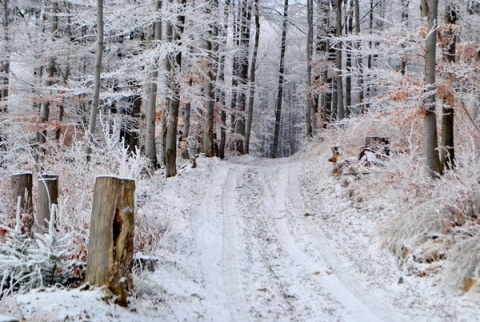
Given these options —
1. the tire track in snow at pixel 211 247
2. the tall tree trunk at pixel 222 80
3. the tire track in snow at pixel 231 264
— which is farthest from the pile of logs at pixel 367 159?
the tall tree trunk at pixel 222 80

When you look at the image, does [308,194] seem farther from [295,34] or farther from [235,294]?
[295,34]

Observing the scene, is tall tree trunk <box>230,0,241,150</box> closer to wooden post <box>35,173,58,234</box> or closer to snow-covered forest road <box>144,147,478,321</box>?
snow-covered forest road <box>144,147,478,321</box>

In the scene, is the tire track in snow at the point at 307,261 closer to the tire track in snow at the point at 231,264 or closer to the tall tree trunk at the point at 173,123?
the tire track in snow at the point at 231,264

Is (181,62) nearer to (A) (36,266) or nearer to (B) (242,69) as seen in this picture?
(B) (242,69)

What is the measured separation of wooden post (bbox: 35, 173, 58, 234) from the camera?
4566 mm

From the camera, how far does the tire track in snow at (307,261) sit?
4.45 m

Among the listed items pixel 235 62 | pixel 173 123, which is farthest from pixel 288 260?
pixel 235 62

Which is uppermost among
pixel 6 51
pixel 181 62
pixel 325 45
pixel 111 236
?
pixel 325 45

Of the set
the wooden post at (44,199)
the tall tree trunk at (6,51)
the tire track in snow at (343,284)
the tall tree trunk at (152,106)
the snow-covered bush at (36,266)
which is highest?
the tall tree trunk at (6,51)

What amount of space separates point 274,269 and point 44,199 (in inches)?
128

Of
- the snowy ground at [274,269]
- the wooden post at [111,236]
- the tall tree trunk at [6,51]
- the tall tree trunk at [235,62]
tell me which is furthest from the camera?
the tall tree trunk at [235,62]

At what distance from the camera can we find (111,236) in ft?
11.2

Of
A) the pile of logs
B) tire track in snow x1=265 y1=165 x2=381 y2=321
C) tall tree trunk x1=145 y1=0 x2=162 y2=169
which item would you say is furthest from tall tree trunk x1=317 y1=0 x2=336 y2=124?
tall tree trunk x1=145 y1=0 x2=162 y2=169

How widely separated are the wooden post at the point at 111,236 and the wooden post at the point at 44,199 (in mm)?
1432
